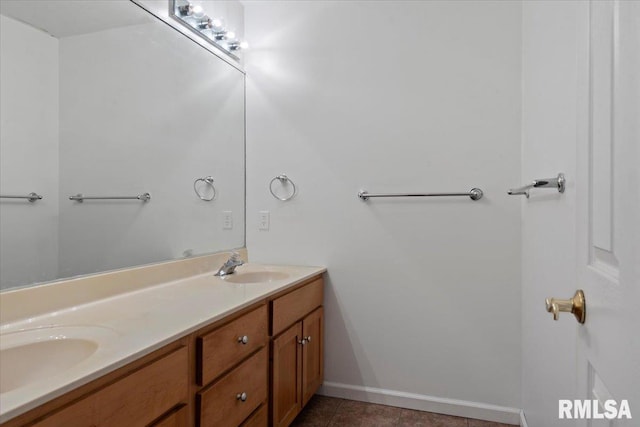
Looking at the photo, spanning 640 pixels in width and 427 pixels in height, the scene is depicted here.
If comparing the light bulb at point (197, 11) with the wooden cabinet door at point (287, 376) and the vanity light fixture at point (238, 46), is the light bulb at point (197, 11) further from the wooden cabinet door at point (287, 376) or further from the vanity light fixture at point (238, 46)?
the wooden cabinet door at point (287, 376)

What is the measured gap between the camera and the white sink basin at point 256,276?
1.92 metres

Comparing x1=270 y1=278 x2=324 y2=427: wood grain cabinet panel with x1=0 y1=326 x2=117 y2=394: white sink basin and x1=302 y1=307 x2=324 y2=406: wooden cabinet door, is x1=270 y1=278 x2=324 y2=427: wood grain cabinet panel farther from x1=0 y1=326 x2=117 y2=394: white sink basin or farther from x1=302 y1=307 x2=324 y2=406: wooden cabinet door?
x1=0 y1=326 x2=117 y2=394: white sink basin

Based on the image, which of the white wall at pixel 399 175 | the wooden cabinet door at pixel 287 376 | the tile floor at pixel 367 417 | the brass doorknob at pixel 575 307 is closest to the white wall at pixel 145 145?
the white wall at pixel 399 175

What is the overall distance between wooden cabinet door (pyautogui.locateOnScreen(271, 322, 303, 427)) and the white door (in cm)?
114

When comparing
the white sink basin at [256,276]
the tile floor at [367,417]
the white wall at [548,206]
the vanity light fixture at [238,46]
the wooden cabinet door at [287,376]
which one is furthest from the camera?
the vanity light fixture at [238,46]

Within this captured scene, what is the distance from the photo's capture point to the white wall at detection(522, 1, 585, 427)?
3.28 ft

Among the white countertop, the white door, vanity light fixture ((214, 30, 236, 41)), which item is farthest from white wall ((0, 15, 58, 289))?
the white door

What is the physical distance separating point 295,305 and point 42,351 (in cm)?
101

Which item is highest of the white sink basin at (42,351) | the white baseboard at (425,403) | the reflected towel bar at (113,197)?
the reflected towel bar at (113,197)

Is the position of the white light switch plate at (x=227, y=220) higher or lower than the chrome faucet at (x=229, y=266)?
higher

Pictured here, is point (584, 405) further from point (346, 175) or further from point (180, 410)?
point (346, 175)

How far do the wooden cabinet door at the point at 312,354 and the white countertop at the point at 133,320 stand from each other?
304 millimetres

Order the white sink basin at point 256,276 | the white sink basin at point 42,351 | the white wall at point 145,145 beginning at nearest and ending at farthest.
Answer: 1. the white sink basin at point 42,351
2. the white wall at point 145,145
3. the white sink basin at point 256,276

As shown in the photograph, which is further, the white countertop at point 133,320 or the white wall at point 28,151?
the white wall at point 28,151
